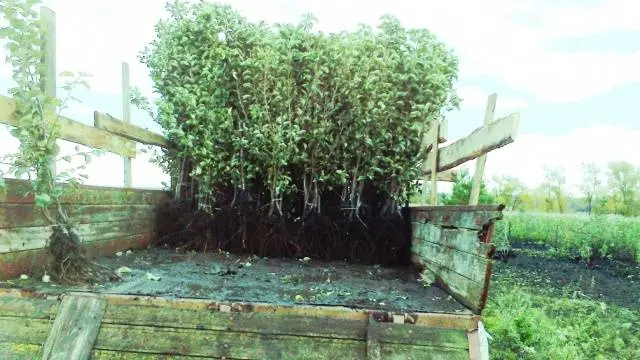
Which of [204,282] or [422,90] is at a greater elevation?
[422,90]

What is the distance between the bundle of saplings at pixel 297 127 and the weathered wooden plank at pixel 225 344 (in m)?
2.31

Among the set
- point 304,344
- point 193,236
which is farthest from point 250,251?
point 304,344

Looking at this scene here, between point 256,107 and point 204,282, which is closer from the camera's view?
point 204,282

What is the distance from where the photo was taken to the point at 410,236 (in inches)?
184

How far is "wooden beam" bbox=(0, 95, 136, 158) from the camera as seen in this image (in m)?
3.31

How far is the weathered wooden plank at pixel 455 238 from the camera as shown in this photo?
8.74 ft

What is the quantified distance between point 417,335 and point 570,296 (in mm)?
5264

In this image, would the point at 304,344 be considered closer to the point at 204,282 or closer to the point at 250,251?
the point at 204,282

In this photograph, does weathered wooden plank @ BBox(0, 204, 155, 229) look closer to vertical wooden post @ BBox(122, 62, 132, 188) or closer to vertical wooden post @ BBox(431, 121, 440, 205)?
vertical wooden post @ BBox(122, 62, 132, 188)

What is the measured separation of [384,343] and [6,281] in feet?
7.16

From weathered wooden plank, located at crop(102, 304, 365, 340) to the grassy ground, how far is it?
280 centimetres

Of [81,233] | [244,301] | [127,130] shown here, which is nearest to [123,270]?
[81,233]

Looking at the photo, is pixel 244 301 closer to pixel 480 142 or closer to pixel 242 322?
pixel 242 322

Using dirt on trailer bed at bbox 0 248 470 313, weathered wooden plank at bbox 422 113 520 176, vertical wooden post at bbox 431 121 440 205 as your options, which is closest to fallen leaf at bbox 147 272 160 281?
dirt on trailer bed at bbox 0 248 470 313
